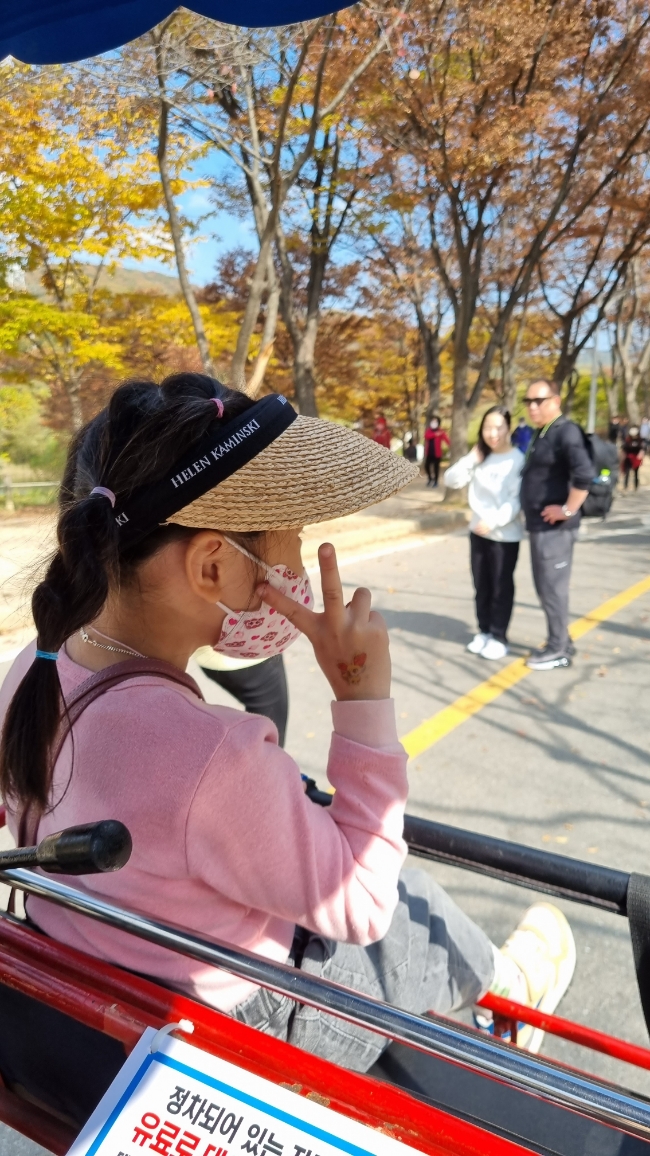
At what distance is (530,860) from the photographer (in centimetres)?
142

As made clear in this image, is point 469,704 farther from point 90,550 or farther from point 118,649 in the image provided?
point 90,550

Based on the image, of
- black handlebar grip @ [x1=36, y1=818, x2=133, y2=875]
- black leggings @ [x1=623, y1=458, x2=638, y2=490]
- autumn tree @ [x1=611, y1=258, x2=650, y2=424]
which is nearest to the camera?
black handlebar grip @ [x1=36, y1=818, x2=133, y2=875]

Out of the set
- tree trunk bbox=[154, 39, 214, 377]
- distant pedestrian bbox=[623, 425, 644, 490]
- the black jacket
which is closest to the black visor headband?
the black jacket

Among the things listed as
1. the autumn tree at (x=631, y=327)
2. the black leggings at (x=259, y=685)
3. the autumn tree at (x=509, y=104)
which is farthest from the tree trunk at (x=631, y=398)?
the black leggings at (x=259, y=685)

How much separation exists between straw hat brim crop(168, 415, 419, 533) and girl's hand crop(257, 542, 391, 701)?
9 cm

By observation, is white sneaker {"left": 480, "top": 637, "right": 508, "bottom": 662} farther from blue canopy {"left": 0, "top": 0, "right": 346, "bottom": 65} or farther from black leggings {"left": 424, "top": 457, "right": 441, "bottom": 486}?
black leggings {"left": 424, "top": 457, "right": 441, "bottom": 486}

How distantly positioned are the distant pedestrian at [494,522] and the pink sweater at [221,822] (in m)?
3.95

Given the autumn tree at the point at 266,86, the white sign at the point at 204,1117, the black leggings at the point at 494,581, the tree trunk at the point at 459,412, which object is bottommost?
the black leggings at the point at 494,581

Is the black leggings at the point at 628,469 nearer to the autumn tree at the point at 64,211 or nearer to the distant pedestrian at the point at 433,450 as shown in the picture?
the distant pedestrian at the point at 433,450

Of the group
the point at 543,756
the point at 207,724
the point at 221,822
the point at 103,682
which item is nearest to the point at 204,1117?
the point at 221,822

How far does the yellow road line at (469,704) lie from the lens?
3.92 metres

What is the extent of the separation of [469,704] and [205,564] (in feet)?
11.1

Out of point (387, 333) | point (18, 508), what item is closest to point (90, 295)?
point (18, 508)

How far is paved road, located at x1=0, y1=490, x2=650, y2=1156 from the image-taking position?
2346 millimetres
